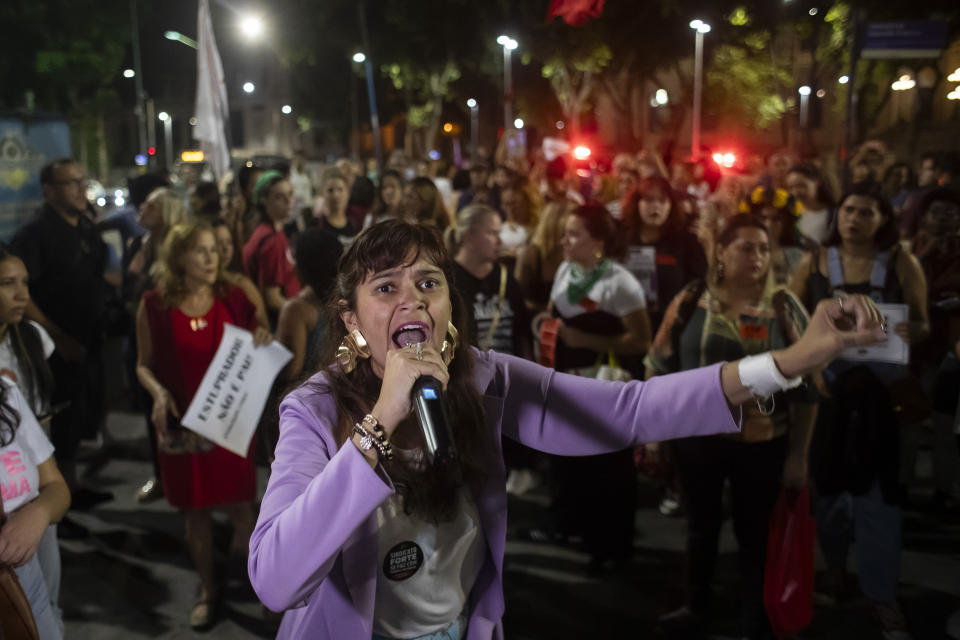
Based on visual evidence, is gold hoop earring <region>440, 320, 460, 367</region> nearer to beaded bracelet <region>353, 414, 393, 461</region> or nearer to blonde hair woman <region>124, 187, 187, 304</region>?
beaded bracelet <region>353, 414, 393, 461</region>

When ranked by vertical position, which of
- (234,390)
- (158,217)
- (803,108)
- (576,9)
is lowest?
(234,390)

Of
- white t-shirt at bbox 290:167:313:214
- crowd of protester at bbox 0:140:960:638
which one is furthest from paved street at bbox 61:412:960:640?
white t-shirt at bbox 290:167:313:214

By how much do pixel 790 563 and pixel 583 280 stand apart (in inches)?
78.4

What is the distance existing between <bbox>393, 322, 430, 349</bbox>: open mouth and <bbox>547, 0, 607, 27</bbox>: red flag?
5645 millimetres

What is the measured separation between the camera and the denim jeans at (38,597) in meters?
2.67

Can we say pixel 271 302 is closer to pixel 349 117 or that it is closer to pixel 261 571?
Answer: pixel 261 571

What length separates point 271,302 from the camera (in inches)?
249

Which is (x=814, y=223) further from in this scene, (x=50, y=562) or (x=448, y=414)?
(x=50, y=562)

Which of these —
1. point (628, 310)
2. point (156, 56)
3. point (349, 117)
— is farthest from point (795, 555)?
point (156, 56)

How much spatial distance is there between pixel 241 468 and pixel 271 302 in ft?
6.73

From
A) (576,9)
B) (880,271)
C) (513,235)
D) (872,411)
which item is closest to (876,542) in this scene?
(872,411)

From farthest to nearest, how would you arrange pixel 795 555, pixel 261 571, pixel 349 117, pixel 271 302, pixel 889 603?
pixel 349 117 → pixel 271 302 → pixel 889 603 → pixel 795 555 → pixel 261 571

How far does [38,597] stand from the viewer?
8.93 ft

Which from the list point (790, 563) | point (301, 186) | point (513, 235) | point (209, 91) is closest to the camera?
point (790, 563)
